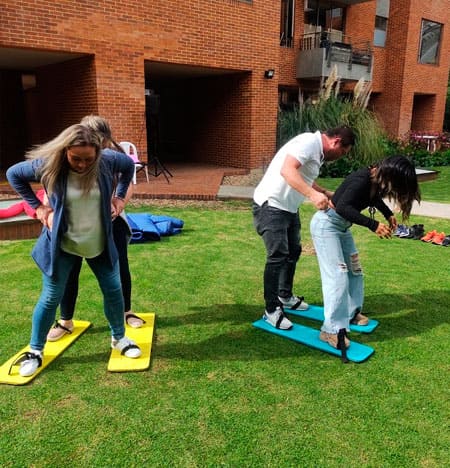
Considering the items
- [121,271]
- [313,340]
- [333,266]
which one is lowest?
[313,340]

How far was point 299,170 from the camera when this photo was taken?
10.3 ft

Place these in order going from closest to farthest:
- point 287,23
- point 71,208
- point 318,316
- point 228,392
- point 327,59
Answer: point 71,208 → point 228,392 → point 318,316 → point 327,59 → point 287,23

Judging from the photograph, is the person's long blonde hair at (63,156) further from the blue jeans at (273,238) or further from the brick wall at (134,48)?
the brick wall at (134,48)

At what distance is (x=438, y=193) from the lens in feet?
34.0

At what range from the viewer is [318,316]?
12.4 ft

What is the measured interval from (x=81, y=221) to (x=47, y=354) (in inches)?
42.3

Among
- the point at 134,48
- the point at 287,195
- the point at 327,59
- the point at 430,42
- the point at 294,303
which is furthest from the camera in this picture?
the point at 430,42

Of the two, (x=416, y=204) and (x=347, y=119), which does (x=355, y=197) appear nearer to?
(x=416, y=204)

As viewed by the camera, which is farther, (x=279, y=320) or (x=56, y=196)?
(x=279, y=320)

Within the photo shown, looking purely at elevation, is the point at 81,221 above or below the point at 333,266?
above

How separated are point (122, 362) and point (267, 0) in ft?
38.7

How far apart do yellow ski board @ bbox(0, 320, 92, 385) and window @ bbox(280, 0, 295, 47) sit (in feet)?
49.4

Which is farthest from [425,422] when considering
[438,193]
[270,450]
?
[438,193]

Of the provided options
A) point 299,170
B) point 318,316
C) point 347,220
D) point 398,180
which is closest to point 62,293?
point 299,170
